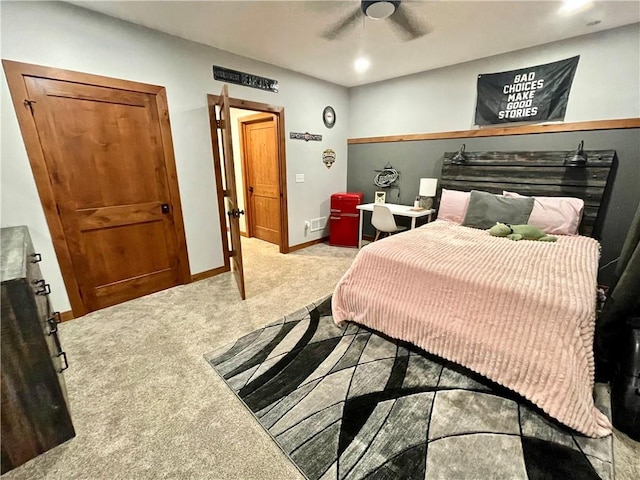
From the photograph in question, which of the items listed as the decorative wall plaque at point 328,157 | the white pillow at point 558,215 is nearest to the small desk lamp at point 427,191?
the white pillow at point 558,215

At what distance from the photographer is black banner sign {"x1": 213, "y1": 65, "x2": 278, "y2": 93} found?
307cm

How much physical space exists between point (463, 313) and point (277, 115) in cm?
327

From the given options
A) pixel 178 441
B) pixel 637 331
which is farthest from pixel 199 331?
pixel 637 331

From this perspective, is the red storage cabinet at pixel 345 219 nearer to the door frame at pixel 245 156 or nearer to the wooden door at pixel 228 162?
the door frame at pixel 245 156

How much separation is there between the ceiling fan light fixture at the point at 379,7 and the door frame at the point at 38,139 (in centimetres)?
199

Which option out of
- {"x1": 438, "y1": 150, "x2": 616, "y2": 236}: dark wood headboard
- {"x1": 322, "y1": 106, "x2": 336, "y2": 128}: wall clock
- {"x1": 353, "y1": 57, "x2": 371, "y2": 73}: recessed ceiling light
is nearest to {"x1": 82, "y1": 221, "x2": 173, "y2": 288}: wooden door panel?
{"x1": 322, "y1": 106, "x2": 336, "y2": 128}: wall clock

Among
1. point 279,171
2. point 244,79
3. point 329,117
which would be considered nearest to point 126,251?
point 279,171

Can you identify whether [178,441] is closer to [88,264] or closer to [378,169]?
[88,264]

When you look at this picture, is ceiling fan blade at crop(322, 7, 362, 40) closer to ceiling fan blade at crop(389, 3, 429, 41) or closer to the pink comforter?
ceiling fan blade at crop(389, 3, 429, 41)

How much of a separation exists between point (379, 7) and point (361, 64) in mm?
1558

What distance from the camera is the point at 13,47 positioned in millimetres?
1976

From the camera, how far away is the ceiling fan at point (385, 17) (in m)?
2.02

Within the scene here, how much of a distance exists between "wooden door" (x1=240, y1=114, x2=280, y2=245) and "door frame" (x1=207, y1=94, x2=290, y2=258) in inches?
3.6

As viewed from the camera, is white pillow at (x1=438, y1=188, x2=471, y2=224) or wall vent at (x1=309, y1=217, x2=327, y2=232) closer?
white pillow at (x1=438, y1=188, x2=471, y2=224)
